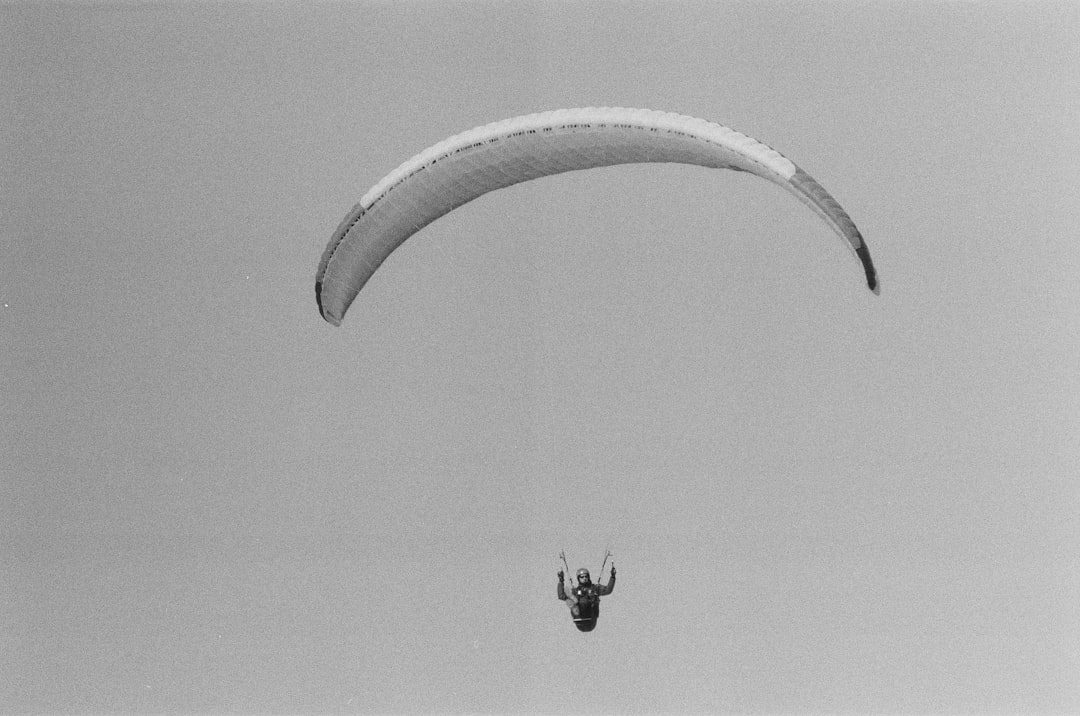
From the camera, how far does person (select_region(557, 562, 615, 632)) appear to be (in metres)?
22.0

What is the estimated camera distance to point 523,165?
68.4 feet

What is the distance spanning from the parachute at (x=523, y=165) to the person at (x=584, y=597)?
5.12m

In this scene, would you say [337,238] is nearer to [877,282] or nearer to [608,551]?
[608,551]

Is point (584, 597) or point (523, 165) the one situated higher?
point (523, 165)

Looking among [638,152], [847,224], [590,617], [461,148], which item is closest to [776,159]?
[847,224]

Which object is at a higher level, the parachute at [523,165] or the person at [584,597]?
the parachute at [523,165]

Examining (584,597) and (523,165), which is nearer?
(523,165)

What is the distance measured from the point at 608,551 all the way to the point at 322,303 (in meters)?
5.39

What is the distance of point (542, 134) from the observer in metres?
20.0

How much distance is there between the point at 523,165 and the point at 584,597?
19.8 ft

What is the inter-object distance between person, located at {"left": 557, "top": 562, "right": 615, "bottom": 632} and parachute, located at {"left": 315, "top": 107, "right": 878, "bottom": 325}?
202 inches

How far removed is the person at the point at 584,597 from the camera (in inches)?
867

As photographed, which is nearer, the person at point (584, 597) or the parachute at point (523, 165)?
the parachute at point (523, 165)

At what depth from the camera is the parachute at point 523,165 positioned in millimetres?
18047
